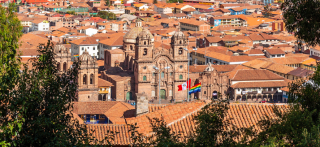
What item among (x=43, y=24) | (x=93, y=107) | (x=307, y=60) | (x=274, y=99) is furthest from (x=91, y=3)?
(x=93, y=107)

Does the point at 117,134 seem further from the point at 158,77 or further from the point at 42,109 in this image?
the point at 158,77

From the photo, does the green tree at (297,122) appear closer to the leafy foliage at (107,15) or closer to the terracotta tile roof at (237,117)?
the terracotta tile roof at (237,117)

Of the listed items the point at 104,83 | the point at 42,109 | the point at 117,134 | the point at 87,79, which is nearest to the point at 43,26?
the point at 104,83

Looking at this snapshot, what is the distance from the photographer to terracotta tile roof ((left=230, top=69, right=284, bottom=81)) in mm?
74000

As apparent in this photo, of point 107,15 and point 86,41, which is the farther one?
point 107,15

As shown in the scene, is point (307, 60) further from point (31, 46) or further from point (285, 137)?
point (285, 137)

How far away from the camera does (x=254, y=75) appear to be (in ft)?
245

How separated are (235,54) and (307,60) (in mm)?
11359

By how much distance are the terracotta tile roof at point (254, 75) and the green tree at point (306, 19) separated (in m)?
52.4

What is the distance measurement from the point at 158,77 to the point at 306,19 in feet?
166

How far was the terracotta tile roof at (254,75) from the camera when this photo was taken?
243 feet

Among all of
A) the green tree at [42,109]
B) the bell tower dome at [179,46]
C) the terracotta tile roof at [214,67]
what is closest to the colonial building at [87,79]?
the bell tower dome at [179,46]

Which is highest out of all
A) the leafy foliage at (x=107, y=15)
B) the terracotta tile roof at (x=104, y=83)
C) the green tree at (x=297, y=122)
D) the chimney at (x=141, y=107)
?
the green tree at (x=297, y=122)

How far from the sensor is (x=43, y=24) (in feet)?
435
